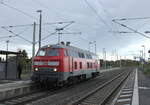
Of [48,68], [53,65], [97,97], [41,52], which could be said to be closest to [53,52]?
[41,52]

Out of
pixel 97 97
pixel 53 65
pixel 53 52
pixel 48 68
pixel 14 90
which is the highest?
pixel 53 52

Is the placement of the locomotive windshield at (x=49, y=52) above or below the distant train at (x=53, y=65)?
above

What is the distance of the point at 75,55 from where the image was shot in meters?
23.4

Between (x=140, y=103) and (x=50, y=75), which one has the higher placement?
(x=50, y=75)

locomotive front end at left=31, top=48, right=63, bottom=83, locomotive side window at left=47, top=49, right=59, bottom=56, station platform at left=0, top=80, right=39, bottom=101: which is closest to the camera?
station platform at left=0, top=80, right=39, bottom=101

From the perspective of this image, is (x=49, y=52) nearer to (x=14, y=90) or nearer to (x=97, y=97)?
(x=14, y=90)

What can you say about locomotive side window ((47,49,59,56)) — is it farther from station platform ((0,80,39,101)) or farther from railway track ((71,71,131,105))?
railway track ((71,71,131,105))

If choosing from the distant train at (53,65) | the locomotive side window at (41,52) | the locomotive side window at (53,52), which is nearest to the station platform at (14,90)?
the distant train at (53,65)

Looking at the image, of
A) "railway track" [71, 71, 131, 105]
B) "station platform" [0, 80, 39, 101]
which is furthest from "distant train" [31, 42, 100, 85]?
"railway track" [71, 71, 131, 105]

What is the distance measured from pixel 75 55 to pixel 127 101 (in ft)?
31.3

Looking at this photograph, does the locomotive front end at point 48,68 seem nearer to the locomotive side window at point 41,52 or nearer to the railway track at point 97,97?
the locomotive side window at point 41,52

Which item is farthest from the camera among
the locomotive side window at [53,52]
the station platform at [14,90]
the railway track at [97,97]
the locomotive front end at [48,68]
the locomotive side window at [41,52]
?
the locomotive side window at [41,52]

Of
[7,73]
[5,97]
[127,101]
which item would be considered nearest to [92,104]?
[127,101]

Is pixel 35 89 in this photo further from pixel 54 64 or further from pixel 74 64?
pixel 74 64
